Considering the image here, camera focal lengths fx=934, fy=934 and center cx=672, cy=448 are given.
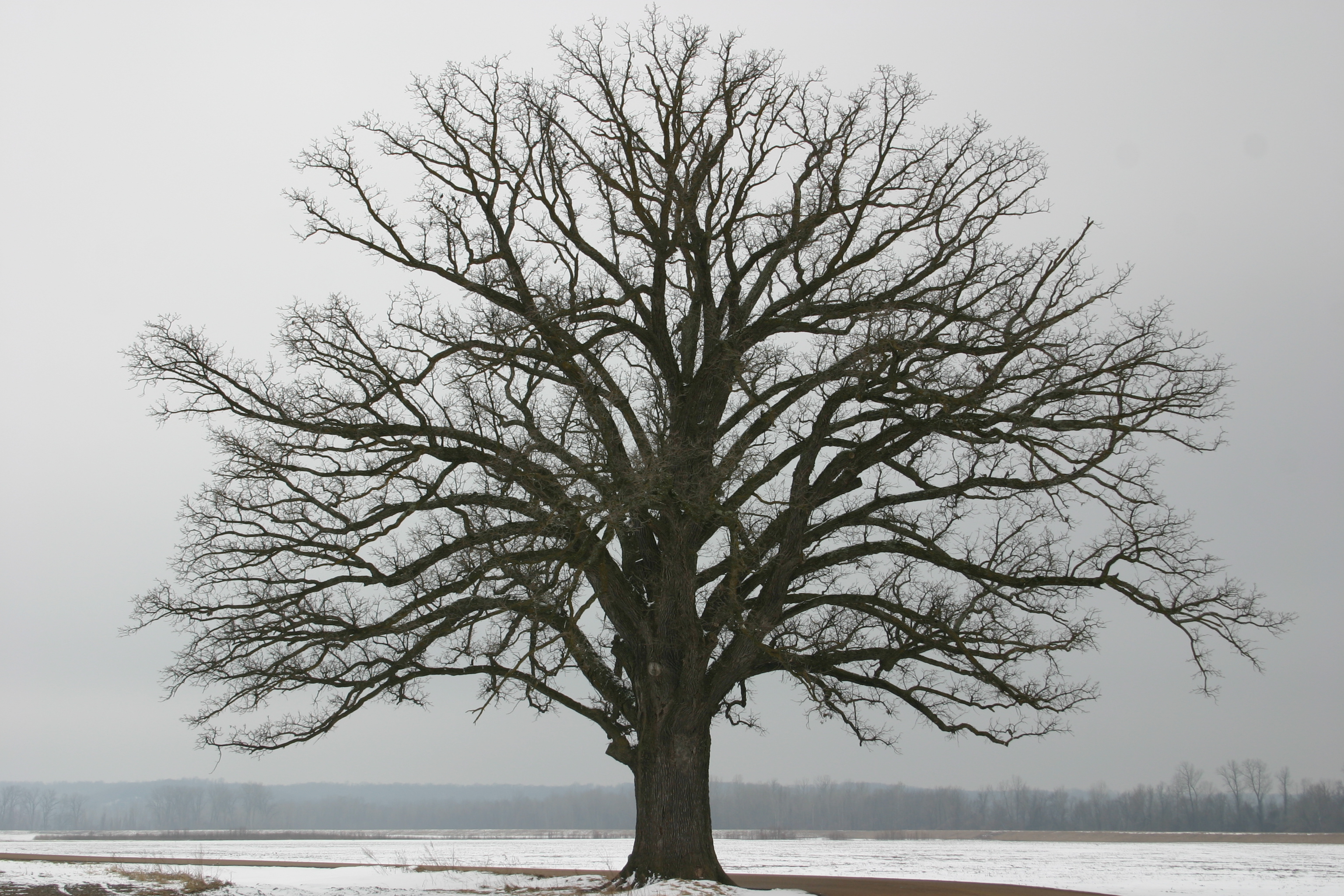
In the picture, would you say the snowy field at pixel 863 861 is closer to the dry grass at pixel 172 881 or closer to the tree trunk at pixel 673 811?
the dry grass at pixel 172 881

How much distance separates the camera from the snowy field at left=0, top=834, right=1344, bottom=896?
19750mm

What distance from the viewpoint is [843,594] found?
15.6 meters

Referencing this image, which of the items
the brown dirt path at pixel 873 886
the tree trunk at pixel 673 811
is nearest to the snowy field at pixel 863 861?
the brown dirt path at pixel 873 886

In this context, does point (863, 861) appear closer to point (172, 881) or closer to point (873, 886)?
point (873, 886)

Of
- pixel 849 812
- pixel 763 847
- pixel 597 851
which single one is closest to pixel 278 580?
pixel 597 851

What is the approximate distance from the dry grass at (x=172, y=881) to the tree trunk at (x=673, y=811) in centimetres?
708

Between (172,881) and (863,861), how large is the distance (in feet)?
80.1

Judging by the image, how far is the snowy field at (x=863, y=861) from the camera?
19.8 meters

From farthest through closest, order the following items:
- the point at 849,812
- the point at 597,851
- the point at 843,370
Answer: the point at 849,812 → the point at 597,851 → the point at 843,370

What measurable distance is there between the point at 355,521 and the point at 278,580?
1516 mm

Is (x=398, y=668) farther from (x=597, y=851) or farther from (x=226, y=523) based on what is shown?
(x=597, y=851)

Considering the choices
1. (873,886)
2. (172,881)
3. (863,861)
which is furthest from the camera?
(863,861)

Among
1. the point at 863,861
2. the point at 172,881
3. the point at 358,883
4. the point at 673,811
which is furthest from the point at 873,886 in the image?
the point at 863,861

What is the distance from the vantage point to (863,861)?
3381 centimetres
